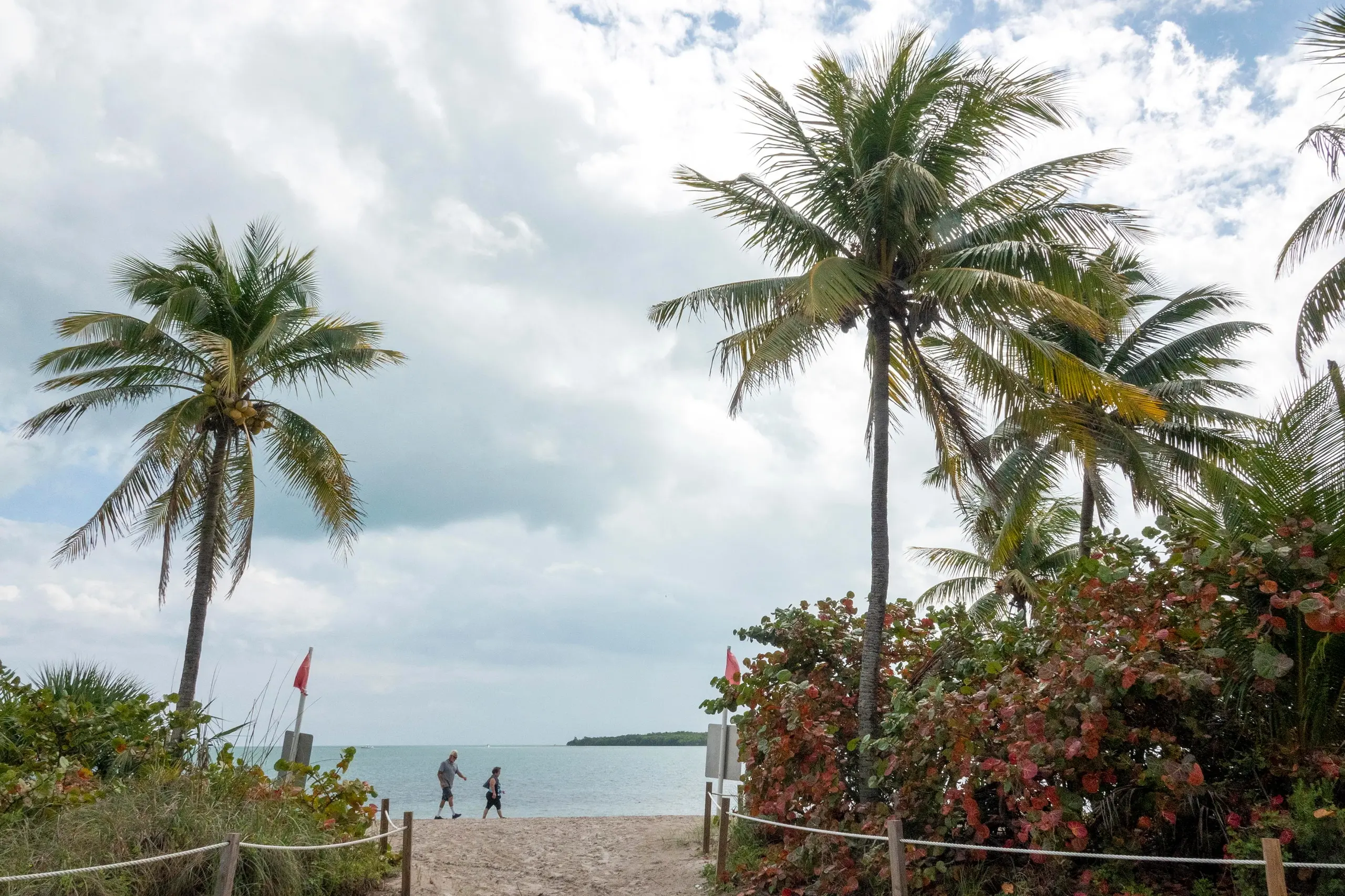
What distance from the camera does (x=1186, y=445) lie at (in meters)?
16.9

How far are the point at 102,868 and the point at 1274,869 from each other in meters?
5.74

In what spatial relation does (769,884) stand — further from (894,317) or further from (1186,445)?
(1186,445)

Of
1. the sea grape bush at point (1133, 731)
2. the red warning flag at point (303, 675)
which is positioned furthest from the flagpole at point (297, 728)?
the sea grape bush at point (1133, 731)

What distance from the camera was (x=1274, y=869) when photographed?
4.48m

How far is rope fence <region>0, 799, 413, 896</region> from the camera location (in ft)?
17.8

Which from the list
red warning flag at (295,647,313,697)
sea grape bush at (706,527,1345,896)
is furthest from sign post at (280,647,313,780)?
sea grape bush at (706,527,1345,896)

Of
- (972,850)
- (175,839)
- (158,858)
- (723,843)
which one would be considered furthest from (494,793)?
(158,858)

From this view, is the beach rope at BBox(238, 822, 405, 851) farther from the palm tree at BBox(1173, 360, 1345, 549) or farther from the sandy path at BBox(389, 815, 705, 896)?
the palm tree at BBox(1173, 360, 1345, 549)

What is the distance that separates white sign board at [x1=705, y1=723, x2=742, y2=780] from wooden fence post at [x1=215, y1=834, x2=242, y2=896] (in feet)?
19.5

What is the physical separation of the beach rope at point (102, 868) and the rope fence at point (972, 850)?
4372 millimetres

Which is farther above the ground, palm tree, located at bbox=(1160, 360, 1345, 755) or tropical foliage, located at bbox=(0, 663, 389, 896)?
palm tree, located at bbox=(1160, 360, 1345, 755)

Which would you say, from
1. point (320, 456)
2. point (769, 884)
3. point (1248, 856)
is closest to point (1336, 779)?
point (1248, 856)

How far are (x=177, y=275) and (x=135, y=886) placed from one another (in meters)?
9.67

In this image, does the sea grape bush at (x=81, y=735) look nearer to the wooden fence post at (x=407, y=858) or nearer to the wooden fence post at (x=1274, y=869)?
the wooden fence post at (x=407, y=858)
